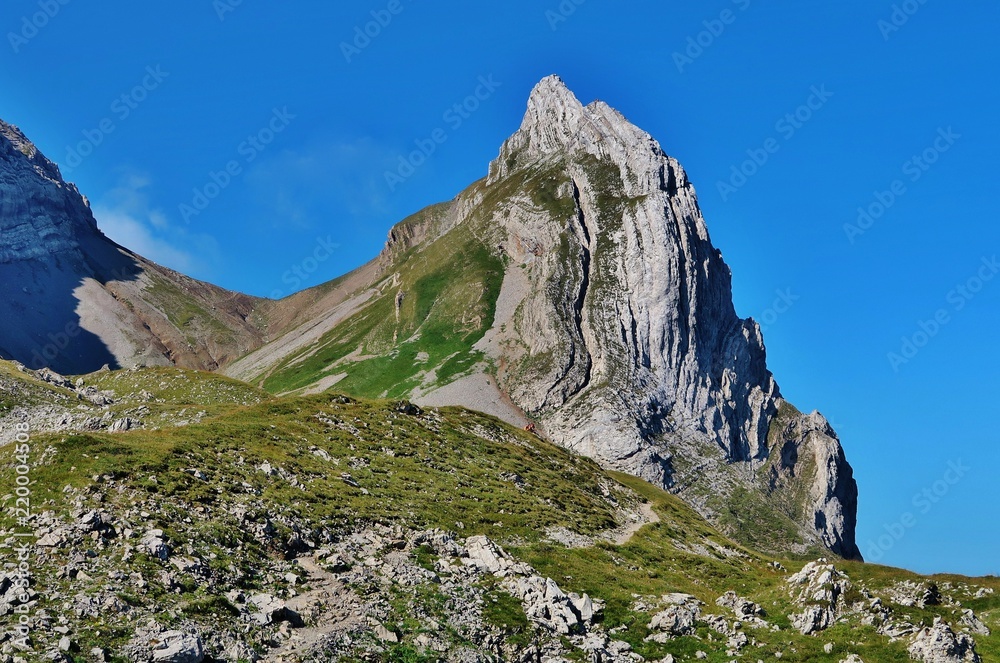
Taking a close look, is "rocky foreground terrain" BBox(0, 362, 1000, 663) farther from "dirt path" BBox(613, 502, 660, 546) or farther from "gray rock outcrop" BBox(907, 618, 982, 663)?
"dirt path" BBox(613, 502, 660, 546)

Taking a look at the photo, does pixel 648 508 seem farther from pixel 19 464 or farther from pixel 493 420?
pixel 19 464

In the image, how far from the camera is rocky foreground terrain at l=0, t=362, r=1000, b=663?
29.4 metres

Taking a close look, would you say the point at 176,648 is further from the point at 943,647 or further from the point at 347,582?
the point at 943,647

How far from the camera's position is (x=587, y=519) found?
70375 mm

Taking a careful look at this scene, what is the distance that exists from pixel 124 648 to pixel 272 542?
40.5 ft

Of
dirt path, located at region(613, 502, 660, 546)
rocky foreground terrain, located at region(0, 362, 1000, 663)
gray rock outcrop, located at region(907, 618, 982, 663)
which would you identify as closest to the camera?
rocky foreground terrain, located at region(0, 362, 1000, 663)

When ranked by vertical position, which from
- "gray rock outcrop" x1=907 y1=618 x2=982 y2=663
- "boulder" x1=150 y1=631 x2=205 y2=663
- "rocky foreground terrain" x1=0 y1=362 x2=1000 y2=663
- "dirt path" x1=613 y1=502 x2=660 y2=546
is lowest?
"boulder" x1=150 y1=631 x2=205 y2=663

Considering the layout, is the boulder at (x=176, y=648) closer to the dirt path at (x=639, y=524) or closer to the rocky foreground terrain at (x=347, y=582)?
the rocky foreground terrain at (x=347, y=582)

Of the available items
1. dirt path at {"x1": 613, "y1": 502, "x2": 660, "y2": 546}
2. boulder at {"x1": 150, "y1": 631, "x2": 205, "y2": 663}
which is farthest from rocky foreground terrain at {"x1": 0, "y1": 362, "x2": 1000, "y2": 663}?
dirt path at {"x1": 613, "y1": 502, "x2": 660, "y2": 546}

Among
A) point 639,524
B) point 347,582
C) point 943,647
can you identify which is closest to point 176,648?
point 347,582

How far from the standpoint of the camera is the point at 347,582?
36.6 metres

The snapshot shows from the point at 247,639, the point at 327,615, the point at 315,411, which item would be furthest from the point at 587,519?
the point at 247,639

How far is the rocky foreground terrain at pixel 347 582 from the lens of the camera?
29.4 meters

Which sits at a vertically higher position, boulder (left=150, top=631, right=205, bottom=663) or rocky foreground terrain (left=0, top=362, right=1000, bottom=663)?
rocky foreground terrain (left=0, top=362, right=1000, bottom=663)
